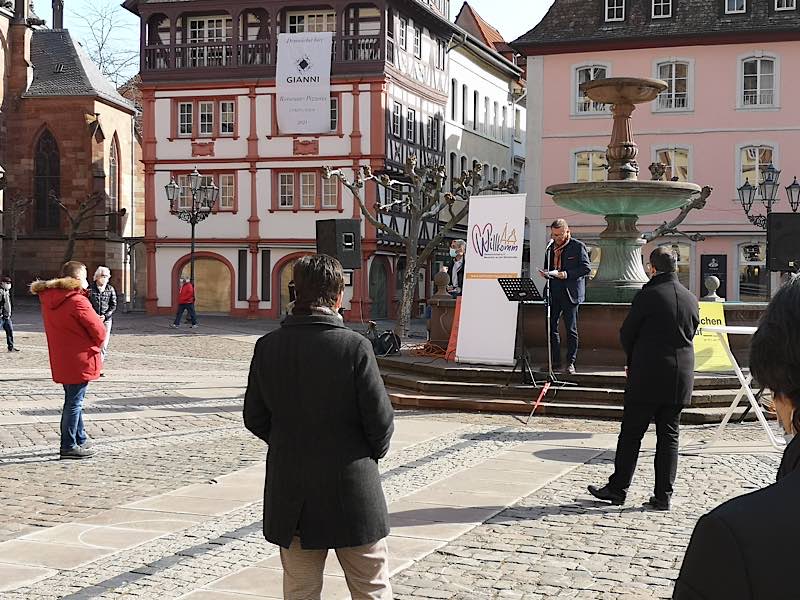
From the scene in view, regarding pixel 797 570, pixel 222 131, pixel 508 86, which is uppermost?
pixel 508 86

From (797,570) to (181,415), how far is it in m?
12.5

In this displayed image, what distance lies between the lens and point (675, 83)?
4044cm

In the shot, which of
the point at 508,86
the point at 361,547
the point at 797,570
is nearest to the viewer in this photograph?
the point at 797,570

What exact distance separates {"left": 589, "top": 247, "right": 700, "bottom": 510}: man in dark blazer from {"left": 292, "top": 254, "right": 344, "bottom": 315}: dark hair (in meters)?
3.87

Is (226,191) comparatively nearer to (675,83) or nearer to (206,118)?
(206,118)

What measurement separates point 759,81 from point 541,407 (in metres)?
29.0

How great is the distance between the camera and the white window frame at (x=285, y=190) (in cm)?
4447

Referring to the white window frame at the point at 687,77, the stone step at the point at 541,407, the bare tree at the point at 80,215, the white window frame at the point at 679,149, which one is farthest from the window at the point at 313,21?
the stone step at the point at 541,407

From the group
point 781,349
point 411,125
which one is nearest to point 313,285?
point 781,349

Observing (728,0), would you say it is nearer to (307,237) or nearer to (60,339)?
(307,237)

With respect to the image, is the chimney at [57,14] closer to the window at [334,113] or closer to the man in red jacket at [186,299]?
the window at [334,113]

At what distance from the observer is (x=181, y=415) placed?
13.9m

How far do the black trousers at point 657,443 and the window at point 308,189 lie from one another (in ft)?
120

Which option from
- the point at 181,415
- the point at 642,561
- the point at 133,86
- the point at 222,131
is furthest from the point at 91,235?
the point at 642,561
